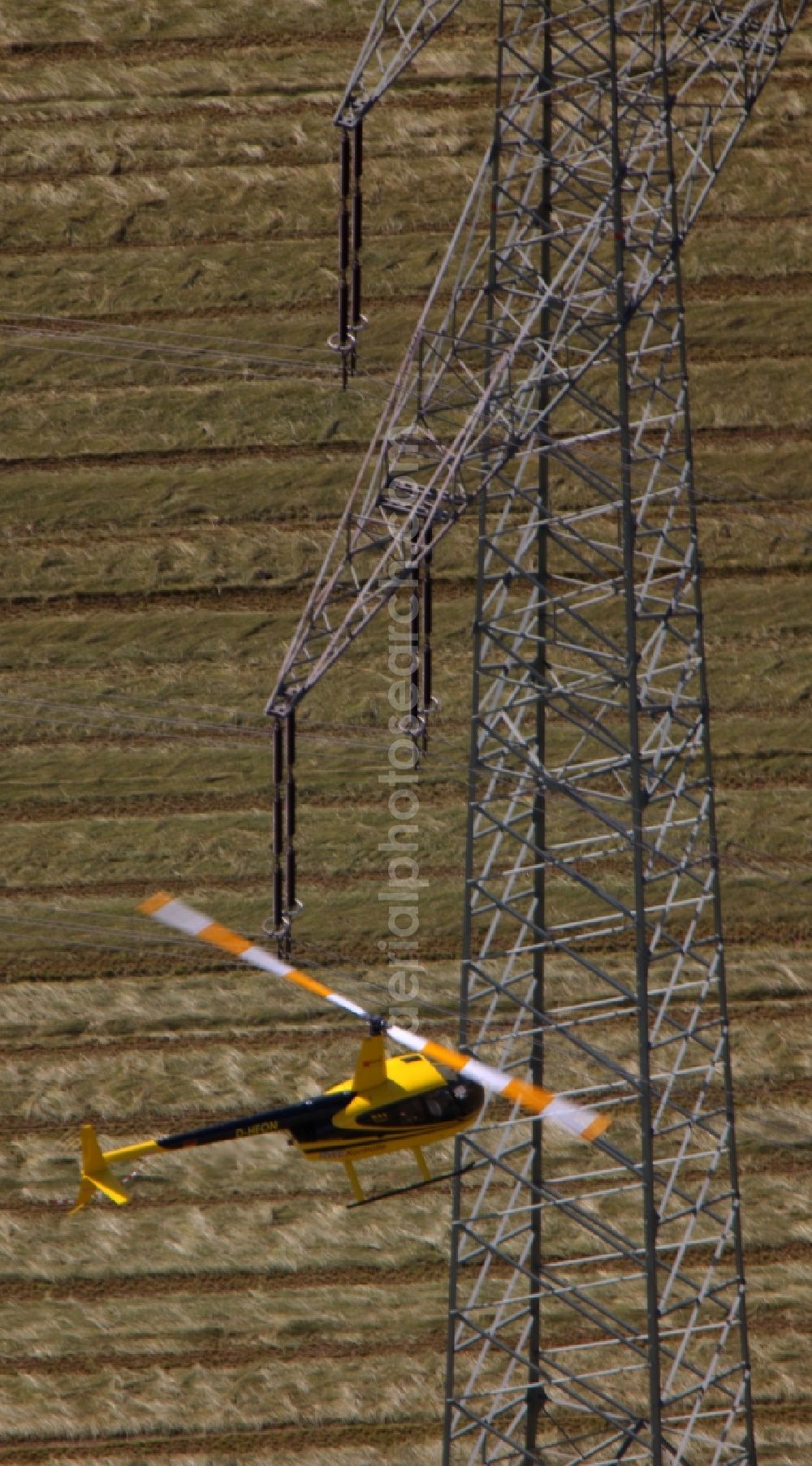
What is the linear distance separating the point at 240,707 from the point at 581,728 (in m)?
8.92

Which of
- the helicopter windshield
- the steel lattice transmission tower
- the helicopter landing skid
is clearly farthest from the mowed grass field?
the helicopter windshield

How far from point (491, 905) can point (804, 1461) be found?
12.7 metres

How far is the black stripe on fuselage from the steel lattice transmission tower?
202 centimetres

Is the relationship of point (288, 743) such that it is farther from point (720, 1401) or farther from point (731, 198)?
point (731, 198)

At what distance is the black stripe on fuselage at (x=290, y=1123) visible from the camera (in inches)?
1024

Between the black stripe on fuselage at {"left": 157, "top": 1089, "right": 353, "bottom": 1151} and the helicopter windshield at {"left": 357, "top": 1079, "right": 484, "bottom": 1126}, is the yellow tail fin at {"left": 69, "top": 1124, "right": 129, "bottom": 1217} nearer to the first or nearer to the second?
the black stripe on fuselage at {"left": 157, "top": 1089, "right": 353, "bottom": 1151}

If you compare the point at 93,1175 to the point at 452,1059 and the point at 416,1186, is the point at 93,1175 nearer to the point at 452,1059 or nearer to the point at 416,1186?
the point at 416,1186

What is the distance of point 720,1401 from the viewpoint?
32781 millimetres

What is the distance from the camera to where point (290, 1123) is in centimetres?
2636

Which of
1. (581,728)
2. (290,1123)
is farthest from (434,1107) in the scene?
(581,728)

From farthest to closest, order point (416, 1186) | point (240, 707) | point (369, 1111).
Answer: point (240, 707) → point (369, 1111) → point (416, 1186)

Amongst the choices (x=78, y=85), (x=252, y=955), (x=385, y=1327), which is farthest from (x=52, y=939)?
(x=78, y=85)

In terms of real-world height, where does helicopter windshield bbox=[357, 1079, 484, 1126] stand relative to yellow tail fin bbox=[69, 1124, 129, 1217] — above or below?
above

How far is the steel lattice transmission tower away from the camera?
2462 cm
